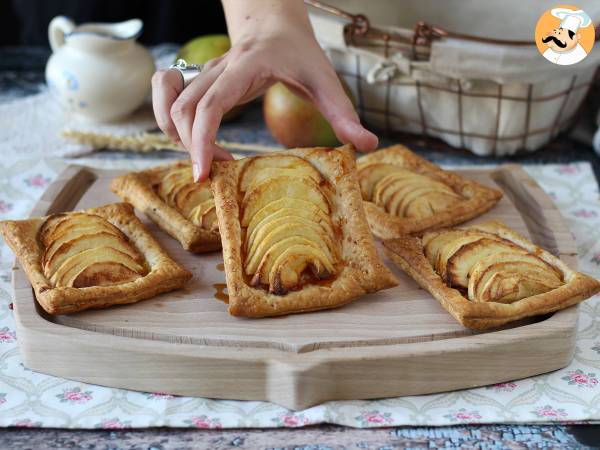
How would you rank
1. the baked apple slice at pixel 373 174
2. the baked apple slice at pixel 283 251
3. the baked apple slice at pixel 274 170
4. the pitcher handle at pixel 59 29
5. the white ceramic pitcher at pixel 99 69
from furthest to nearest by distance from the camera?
the pitcher handle at pixel 59 29 → the white ceramic pitcher at pixel 99 69 → the baked apple slice at pixel 373 174 → the baked apple slice at pixel 274 170 → the baked apple slice at pixel 283 251

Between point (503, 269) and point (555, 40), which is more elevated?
point (555, 40)

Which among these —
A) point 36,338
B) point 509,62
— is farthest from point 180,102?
point 509,62

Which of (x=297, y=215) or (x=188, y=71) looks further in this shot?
(x=188, y=71)

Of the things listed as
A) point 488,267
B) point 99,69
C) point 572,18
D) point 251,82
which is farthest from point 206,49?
point 488,267

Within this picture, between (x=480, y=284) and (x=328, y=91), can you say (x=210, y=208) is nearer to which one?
(x=328, y=91)

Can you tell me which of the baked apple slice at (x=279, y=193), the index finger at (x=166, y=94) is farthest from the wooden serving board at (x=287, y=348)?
the index finger at (x=166, y=94)

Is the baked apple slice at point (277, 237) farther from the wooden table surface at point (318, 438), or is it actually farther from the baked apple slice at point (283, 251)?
the wooden table surface at point (318, 438)

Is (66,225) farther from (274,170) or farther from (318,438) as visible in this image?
(318,438)

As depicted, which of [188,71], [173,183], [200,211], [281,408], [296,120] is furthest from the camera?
[296,120]
